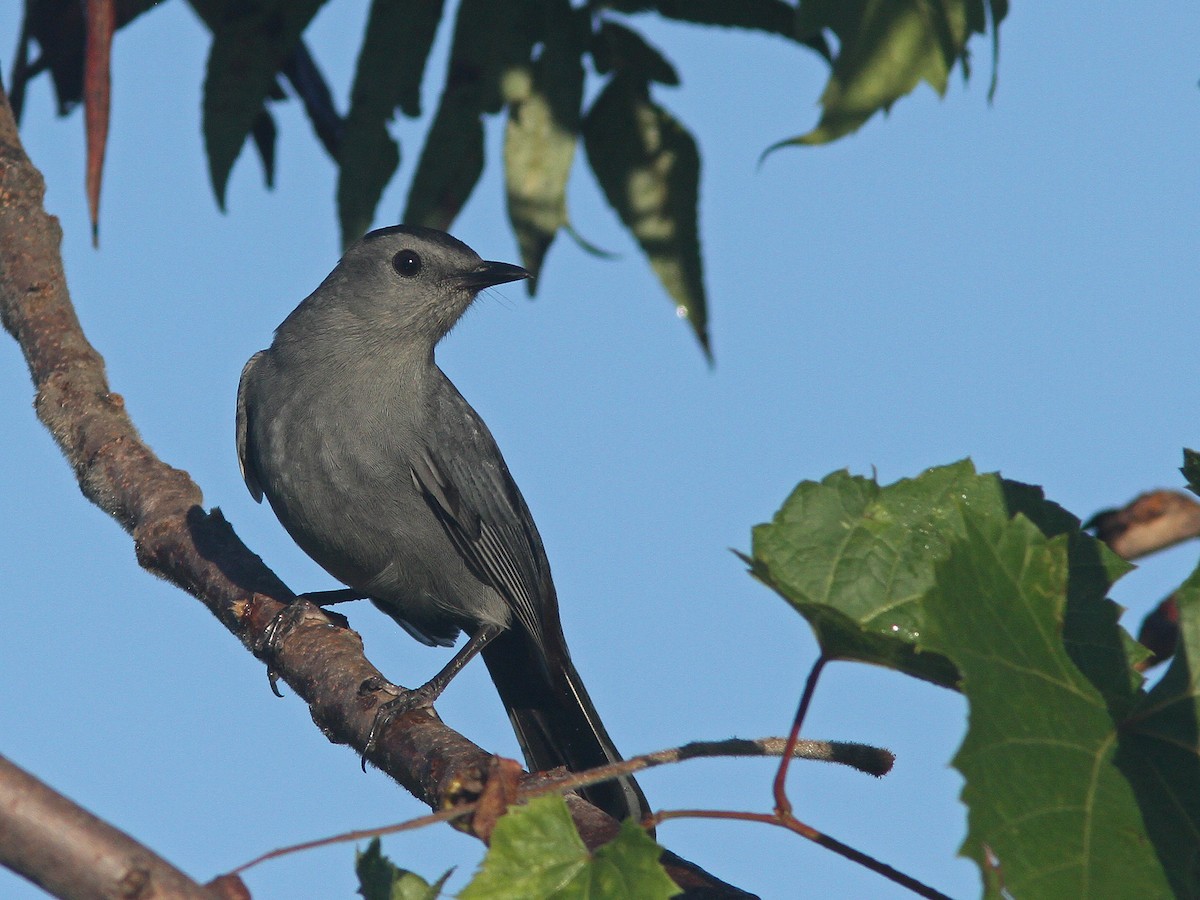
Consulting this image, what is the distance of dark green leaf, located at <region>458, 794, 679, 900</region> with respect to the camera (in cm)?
195

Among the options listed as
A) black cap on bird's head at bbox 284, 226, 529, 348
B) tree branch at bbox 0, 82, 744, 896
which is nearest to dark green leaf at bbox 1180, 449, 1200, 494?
tree branch at bbox 0, 82, 744, 896

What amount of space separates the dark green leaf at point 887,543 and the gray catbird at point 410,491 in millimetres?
2688

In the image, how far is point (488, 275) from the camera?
19.0 feet

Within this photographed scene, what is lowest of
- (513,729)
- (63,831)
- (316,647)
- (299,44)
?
(63,831)

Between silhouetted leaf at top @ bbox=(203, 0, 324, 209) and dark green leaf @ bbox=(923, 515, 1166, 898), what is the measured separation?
387cm

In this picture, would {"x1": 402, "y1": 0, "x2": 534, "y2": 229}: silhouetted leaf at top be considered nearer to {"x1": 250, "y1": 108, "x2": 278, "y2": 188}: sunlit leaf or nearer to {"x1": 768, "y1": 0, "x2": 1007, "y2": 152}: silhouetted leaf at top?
{"x1": 250, "y1": 108, "x2": 278, "y2": 188}: sunlit leaf

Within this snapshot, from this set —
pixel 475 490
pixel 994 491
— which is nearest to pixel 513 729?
pixel 475 490

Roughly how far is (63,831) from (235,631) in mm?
2525

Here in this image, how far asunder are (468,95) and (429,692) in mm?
2220

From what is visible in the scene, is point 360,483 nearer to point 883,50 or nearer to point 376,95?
point 376,95

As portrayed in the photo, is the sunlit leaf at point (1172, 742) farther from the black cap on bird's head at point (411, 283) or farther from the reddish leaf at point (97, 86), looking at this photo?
the black cap on bird's head at point (411, 283)

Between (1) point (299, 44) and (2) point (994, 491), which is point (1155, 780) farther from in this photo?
(1) point (299, 44)

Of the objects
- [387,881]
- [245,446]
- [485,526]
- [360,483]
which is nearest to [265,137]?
[245,446]

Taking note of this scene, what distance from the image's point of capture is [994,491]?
7.60 feet
